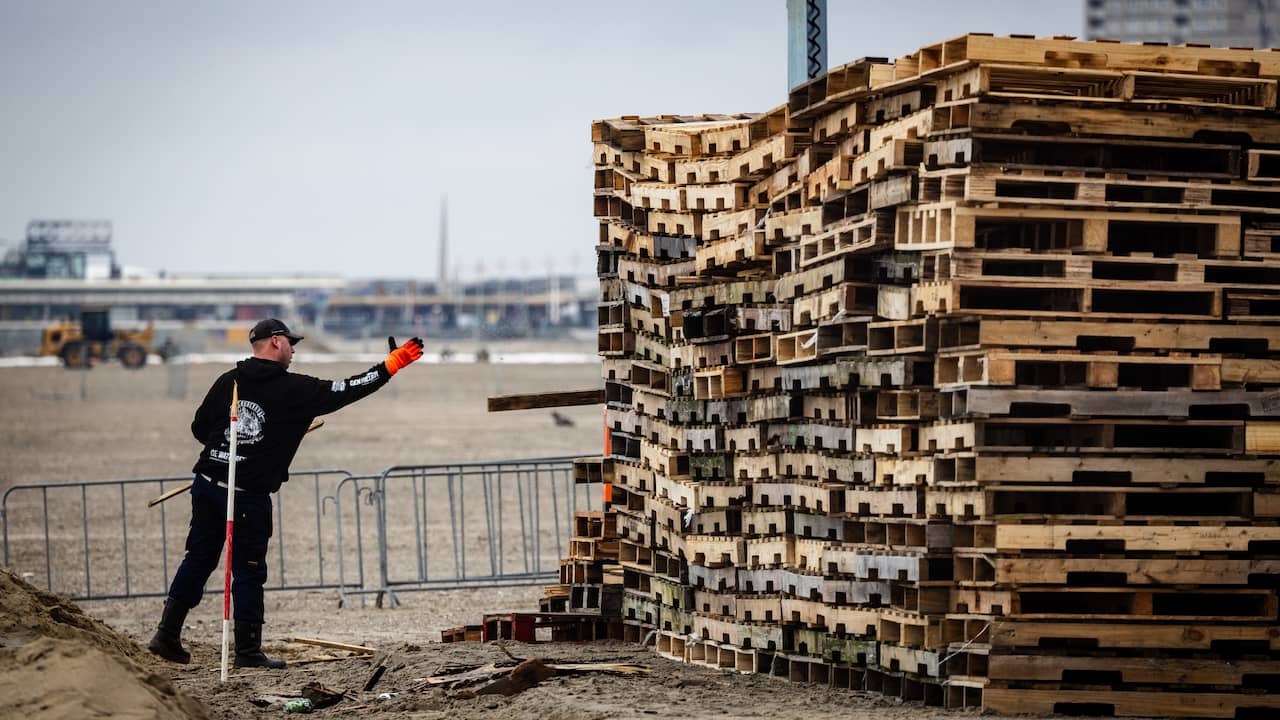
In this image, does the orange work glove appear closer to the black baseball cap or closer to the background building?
the black baseball cap

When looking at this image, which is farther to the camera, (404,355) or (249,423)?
(404,355)

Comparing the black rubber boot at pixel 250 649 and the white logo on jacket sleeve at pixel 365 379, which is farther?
the black rubber boot at pixel 250 649

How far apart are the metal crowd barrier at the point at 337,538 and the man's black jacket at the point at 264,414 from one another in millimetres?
2400

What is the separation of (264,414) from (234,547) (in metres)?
0.88

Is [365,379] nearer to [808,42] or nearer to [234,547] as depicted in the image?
[234,547]

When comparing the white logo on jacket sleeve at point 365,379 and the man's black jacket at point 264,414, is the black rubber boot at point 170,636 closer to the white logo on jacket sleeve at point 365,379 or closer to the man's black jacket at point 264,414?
the man's black jacket at point 264,414

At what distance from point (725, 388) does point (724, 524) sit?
0.84 meters

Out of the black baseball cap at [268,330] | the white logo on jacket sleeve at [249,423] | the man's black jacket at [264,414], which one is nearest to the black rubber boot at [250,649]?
the man's black jacket at [264,414]

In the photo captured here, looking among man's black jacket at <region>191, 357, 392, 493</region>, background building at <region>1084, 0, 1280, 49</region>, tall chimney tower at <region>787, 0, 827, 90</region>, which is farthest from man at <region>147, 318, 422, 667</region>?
background building at <region>1084, 0, 1280, 49</region>

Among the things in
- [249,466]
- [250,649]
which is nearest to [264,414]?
[249,466]

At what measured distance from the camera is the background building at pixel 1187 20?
437ft

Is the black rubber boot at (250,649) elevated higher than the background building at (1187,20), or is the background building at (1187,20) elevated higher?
the background building at (1187,20)

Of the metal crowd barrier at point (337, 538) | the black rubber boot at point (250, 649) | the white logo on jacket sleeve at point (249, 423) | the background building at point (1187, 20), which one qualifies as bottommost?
the metal crowd barrier at point (337, 538)

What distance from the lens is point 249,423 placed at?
9969 millimetres
